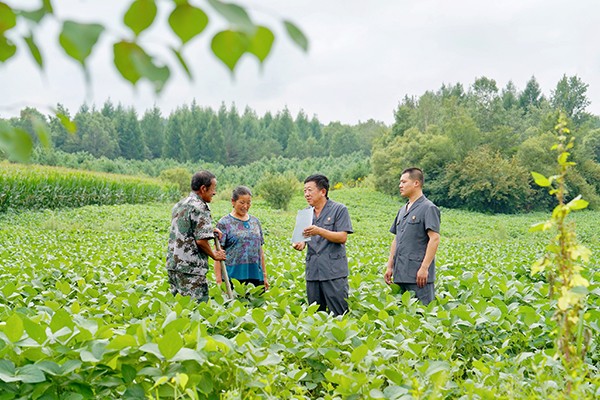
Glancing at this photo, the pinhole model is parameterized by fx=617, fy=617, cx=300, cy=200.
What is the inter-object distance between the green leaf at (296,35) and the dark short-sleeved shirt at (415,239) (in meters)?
4.43

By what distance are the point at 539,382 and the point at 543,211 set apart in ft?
130

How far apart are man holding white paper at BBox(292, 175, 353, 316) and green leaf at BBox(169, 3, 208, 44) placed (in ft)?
14.1

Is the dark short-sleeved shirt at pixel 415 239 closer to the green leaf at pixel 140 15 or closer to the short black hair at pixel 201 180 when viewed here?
the short black hair at pixel 201 180

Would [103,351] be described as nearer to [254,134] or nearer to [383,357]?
[383,357]

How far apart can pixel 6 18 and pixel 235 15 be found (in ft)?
1.49

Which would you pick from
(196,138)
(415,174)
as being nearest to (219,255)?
(415,174)

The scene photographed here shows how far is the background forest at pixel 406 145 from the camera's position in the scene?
38.2 meters

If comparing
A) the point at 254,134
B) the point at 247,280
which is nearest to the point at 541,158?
the point at 247,280

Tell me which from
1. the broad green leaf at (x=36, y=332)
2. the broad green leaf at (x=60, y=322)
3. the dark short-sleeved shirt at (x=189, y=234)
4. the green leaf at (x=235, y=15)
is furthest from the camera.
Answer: the dark short-sleeved shirt at (x=189, y=234)

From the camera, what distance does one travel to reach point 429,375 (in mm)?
2752

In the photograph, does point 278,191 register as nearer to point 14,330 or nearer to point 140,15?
point 14,330

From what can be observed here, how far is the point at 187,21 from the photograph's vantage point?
94cm

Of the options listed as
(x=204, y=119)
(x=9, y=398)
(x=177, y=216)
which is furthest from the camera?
(x=204, y=119)

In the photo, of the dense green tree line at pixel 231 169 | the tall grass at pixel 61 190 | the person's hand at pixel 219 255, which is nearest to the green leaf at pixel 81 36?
the person's hand at pixel 219 255
